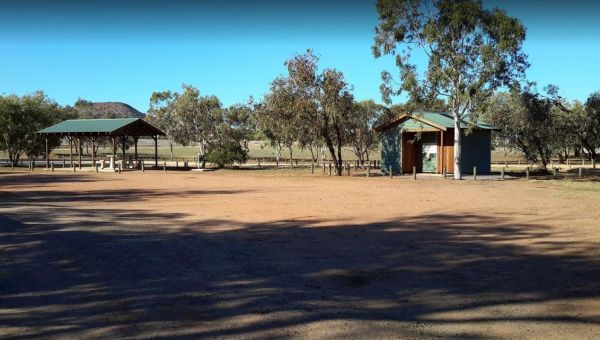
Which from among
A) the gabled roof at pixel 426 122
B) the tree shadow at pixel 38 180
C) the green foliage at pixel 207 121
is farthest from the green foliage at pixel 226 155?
the gabled roof at pixel 426 122

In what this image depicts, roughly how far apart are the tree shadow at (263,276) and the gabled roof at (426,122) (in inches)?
813

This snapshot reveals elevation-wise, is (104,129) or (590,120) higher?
(104,129)

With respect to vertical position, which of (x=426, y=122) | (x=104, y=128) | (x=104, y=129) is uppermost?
(x=104, y=128)

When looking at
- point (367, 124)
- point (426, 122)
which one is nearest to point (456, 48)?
point (426, 122)

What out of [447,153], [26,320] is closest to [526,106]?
[447,153]

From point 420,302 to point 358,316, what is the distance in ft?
2.87

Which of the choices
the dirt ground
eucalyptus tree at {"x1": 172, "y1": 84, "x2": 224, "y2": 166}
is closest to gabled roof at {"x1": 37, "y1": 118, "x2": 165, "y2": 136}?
eucalyptus tree at {"x1": 172, "y1": 84, "x2": 224, "y2": 166}

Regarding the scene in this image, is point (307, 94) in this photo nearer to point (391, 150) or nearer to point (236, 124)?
point (391, 150)

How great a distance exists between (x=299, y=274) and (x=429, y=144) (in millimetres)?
27931

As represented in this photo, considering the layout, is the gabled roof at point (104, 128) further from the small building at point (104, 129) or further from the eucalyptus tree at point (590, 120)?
the eucalyptus tree at point (590, 120)

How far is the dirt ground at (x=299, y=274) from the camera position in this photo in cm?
498

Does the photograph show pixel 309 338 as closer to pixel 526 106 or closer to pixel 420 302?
pixel 420 302

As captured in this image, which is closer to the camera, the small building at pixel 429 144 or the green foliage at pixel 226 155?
the small building at pixel 429 144

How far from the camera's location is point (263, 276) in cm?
677
